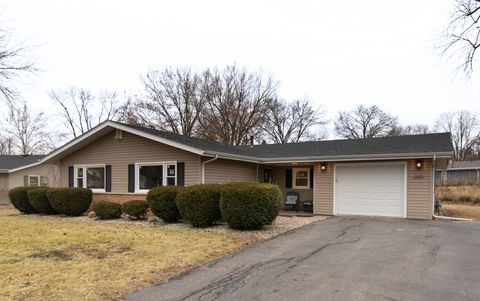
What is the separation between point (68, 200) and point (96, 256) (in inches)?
296

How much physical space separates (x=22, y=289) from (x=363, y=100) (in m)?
44.0

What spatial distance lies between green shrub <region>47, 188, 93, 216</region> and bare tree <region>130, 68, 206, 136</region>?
18409 mm

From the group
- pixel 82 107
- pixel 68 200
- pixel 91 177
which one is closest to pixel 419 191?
pixel 68 200

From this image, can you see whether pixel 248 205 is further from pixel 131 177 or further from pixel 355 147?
pixel 355 147

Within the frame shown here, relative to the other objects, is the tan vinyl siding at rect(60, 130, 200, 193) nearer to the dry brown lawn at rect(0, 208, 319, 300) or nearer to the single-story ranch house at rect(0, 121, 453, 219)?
the single-story ranch house at rect(0, 121, 453, 219)

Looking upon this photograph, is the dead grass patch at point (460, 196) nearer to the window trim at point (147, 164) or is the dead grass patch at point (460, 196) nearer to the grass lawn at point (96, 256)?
the window trim at point (147, 164)

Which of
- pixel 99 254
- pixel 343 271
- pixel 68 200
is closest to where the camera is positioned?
pixel 343 271

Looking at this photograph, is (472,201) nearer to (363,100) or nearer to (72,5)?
(72,5)

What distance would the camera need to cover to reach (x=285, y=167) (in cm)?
1620

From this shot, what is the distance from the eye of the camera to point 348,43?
1462 centimetres

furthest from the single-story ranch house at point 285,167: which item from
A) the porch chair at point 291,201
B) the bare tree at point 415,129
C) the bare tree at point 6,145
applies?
the bare tree at point 415,129

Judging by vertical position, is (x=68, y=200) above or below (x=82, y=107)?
below

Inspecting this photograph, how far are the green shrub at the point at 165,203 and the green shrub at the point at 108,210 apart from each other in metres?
1.94

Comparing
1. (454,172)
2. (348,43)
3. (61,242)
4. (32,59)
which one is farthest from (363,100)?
(61,242)
